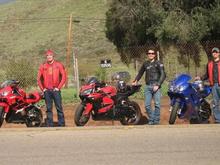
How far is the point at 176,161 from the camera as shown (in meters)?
8.64

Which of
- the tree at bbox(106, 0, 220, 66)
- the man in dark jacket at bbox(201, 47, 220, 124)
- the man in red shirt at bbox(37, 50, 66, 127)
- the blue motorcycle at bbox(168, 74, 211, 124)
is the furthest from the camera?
the tree at bbox(106, 0, 220, 66)

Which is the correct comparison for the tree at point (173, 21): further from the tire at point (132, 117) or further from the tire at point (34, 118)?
the tire at point (34, 118)

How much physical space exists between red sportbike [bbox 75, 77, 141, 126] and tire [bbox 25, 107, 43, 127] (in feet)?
3.31

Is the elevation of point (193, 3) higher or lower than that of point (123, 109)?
higher

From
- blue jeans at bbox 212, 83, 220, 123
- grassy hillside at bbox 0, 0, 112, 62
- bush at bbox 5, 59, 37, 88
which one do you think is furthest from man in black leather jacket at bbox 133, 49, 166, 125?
grassy hillside at bbox 0, 0, 112, 62

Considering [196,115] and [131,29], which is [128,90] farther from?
[131,29]

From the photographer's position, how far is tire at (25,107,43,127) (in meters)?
13.9

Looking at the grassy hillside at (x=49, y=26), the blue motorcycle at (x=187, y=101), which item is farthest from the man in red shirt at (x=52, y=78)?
the grassy hillside at (x=49, y=26)

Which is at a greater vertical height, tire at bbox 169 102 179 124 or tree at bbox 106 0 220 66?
tree at bbox 106 0 220 66

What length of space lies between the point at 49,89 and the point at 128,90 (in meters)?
2.11

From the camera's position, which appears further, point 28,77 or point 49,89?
point 28,77

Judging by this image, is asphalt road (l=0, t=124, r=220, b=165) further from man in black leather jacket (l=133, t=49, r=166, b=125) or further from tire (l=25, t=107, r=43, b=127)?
tire (l=25, t=107, r=43, b=127)

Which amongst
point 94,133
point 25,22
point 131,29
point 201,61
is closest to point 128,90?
point 94,133

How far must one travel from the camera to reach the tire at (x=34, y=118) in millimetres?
13859
